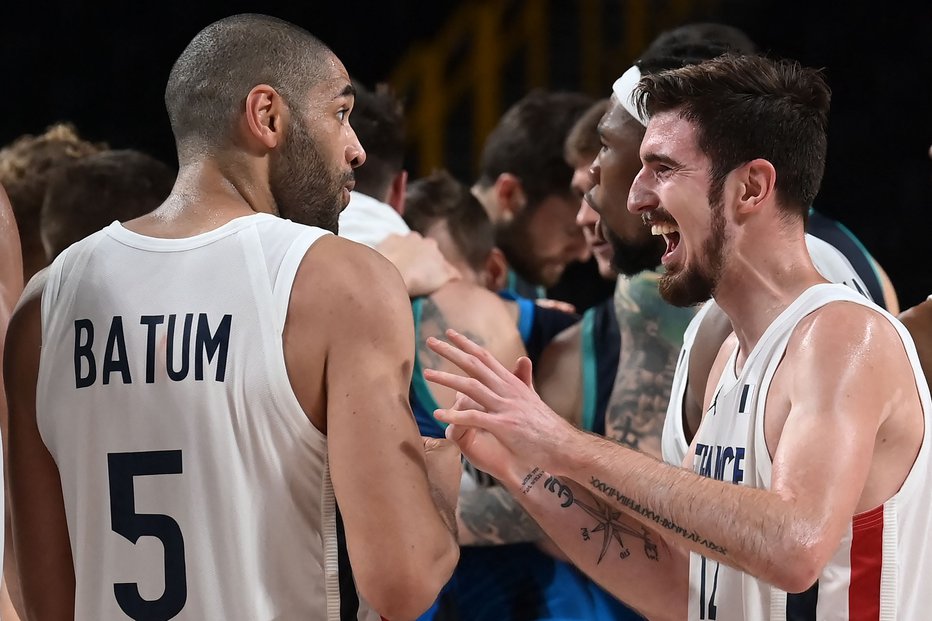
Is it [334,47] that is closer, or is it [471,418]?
[471,418]

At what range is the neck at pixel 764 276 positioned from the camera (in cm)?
230

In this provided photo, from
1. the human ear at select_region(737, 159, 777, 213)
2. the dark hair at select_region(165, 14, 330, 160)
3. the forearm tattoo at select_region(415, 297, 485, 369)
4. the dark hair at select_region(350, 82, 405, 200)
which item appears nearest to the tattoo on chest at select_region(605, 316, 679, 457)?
the forearm tattoo at select_region(415, 297, 485, 369)

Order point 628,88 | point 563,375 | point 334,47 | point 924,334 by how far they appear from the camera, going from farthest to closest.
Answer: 1. point 334,47
2. point 563,375
3. point 628,88
4. point 924,334

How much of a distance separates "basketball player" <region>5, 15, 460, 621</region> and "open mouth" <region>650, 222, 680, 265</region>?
61 centimetres

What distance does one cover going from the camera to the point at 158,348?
207 centimetres

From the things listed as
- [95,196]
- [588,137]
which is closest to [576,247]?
[588,137]

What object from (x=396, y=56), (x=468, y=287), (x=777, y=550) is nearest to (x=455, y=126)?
(x=396, y=56)

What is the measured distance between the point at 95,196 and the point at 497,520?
147cm

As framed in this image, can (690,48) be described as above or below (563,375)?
above

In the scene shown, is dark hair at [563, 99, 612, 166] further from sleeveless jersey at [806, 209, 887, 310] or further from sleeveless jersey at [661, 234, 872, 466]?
sleeveless jersey at [661, 234, 872, 466]

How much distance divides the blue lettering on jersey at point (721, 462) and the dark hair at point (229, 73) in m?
1.00

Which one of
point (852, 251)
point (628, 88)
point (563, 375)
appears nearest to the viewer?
point (628, 88)

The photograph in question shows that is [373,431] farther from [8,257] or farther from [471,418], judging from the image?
[8,257]

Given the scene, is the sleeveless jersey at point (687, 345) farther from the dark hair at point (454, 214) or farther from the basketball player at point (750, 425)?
the dark hair at point (454, 214)
